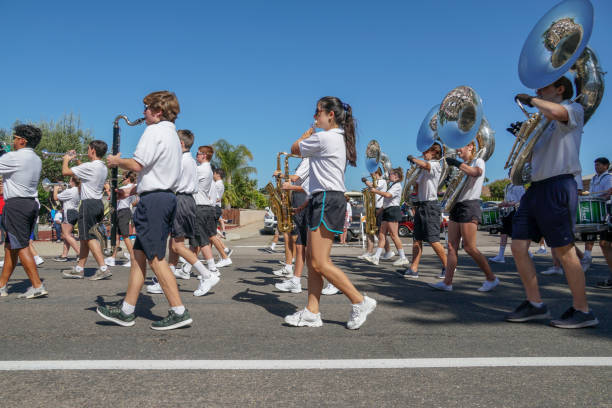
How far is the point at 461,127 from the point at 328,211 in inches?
→ 118

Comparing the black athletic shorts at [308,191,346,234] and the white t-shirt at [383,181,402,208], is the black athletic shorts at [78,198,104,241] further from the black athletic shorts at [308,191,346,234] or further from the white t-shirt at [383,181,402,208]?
the white t-shirt at [383,181,402,208]

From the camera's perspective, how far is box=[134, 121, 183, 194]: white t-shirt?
3.38 metres

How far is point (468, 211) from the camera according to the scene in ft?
16.7

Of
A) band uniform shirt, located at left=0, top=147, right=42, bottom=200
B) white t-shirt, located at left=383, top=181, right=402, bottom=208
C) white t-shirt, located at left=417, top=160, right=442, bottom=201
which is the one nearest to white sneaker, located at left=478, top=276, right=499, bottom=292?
white t-shirt, located at left=417, top=160, right=442, bottom=201

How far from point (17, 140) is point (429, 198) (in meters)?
5.21

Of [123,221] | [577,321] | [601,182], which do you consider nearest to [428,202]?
[577,321]

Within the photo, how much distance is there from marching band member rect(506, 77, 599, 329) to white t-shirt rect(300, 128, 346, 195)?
1502 mm

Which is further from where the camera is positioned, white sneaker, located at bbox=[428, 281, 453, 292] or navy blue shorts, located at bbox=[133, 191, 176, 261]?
white sneaker, located at bbox=[428, 281, 453, 292]

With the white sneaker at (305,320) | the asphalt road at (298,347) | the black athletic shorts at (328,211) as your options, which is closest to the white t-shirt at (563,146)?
the asphalt road at (298,347)

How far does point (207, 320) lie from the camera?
3.73m

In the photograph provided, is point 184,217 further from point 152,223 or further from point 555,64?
point 555,64

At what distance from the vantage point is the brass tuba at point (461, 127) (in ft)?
17.2

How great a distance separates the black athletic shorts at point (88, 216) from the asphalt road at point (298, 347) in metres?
0.85

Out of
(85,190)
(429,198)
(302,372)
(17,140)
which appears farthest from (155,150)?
(429,198)
